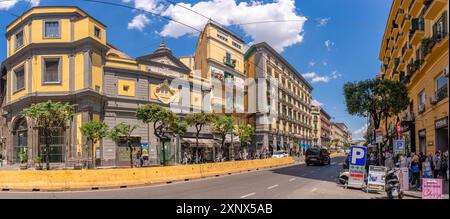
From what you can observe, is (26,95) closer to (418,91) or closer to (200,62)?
(200,62)

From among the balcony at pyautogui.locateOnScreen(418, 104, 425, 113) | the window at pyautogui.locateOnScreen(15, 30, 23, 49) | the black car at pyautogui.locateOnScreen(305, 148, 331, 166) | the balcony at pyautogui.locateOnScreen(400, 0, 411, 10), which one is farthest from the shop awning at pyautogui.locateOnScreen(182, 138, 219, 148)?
the balcony at pyautogui.locateOnScreen(400, 0, 411, 10)

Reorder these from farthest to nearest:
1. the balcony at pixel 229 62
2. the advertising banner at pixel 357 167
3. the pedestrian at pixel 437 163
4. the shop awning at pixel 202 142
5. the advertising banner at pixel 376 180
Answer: the balcony at pixel 229 62, the shop awning at pixel 202 142, the pedestrian at pixel 437 163, the advertising banner at pixel 357 167, the advertising banner at pixel 376 180

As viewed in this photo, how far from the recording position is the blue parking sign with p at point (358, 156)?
17.6m

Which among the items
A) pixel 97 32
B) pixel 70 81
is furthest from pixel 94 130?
pixel 97 32

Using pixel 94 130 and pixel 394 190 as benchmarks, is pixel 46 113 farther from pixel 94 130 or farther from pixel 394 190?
pixel 394 190

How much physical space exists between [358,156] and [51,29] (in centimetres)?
3206

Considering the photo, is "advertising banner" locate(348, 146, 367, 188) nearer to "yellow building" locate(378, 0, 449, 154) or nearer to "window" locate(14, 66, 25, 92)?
"yellow building" locate(378, 0, 449, 154)

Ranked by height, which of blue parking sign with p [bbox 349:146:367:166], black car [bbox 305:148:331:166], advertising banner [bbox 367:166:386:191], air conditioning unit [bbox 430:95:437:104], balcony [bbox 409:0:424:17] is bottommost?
black car [bbox 305:148:331:166]

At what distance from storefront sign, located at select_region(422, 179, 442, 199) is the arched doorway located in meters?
37.3

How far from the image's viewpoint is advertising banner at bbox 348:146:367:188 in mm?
17422

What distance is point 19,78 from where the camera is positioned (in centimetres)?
4056

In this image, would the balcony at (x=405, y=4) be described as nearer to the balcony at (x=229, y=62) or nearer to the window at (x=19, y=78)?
the balcony at (x=229, y=62)

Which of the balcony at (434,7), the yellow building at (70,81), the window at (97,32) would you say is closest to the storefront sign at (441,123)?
the balcony at (434,7)

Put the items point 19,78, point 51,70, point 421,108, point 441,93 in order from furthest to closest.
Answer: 1. point 19,78
2. point 51,70
3. point 421,108
4. point 441,93
